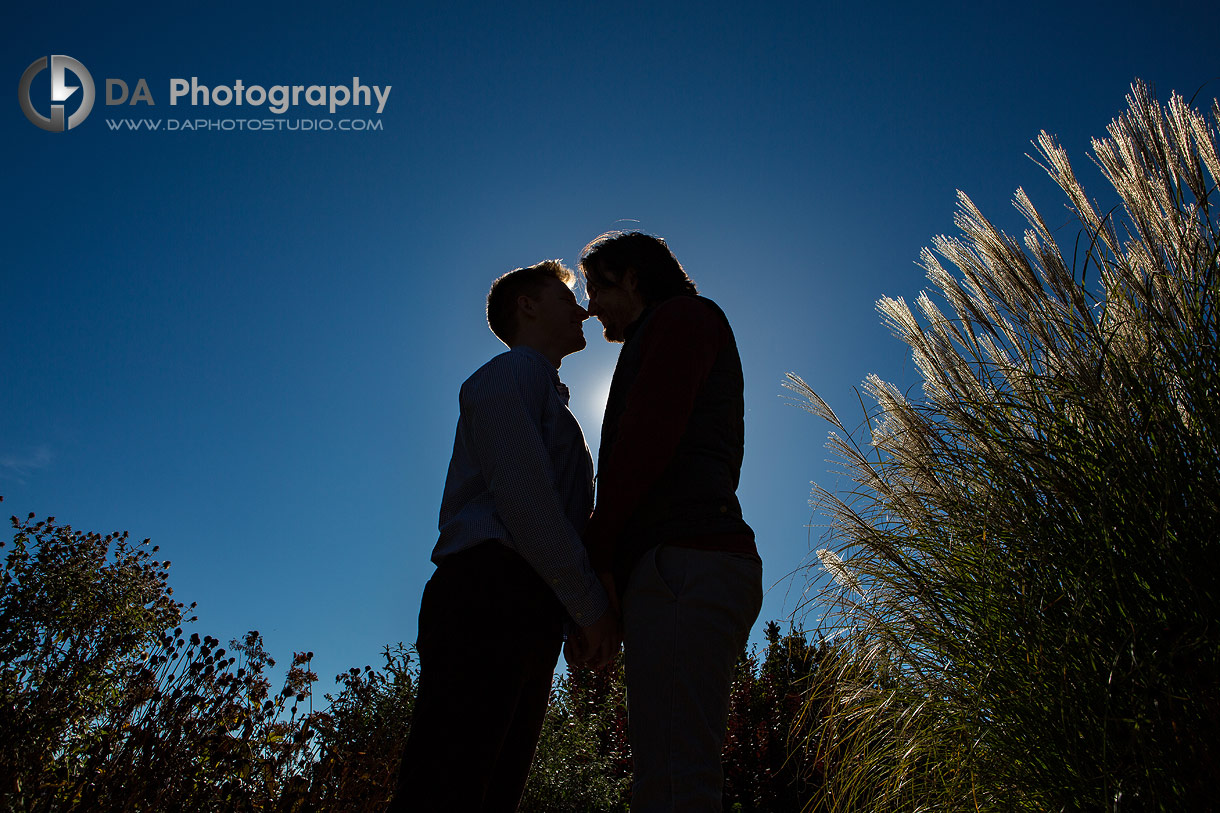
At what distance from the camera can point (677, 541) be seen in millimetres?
1137

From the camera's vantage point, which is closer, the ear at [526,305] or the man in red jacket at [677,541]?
the man in red jacket at [677,541]

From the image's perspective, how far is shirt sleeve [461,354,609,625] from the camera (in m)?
1.18

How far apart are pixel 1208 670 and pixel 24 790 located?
3690 mm

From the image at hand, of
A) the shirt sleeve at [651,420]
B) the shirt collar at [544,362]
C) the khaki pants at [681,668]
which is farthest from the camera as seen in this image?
the shirt collar at [544,362]

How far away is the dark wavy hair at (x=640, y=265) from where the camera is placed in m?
1.62

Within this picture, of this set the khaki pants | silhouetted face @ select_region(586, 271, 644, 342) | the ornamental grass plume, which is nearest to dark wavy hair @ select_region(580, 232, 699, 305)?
silhouetted face @ select_region(586, 271, 644, 342)

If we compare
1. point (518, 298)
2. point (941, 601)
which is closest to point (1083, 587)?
point (941, 601)

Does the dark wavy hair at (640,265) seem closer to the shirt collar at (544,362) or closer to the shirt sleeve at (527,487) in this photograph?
the shirt collar at (544,362)

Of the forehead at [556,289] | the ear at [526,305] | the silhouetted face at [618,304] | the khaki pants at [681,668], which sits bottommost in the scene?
Result: the khaki pants at [681,668]

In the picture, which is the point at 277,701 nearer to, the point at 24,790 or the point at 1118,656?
the point at 24,790

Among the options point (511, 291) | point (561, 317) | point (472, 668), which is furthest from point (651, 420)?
point (511, 291)

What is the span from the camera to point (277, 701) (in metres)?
2.83

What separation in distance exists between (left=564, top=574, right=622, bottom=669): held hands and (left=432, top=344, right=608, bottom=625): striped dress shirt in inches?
1.1

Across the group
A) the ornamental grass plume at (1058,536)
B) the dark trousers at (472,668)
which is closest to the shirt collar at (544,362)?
the dark trousers at (472,668)
